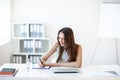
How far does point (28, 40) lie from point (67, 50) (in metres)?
1.80

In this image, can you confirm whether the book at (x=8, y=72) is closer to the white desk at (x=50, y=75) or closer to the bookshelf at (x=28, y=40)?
the white desk at (x=50, y=75)

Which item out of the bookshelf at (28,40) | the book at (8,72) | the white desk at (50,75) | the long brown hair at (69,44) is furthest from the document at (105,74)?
the bookshelf at (28,40)

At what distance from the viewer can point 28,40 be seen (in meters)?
4.93

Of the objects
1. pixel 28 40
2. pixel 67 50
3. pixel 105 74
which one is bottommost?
pixel 105 74

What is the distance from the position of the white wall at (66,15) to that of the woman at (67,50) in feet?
5.47

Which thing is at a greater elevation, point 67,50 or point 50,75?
point 67,50

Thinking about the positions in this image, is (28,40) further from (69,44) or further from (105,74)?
(105,74)

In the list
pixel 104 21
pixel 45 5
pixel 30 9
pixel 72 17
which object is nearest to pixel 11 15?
pixel 30 9

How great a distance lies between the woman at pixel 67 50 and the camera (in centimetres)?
312

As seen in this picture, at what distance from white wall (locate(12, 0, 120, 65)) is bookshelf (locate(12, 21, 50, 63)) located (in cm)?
20

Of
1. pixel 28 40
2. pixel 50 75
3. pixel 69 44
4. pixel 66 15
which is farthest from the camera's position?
pixel 66 15

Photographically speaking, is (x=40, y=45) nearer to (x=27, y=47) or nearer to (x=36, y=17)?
(x=27, y=47)

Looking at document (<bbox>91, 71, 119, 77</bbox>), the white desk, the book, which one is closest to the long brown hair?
the white desk

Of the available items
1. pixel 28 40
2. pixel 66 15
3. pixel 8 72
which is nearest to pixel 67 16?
pixel 66 15
